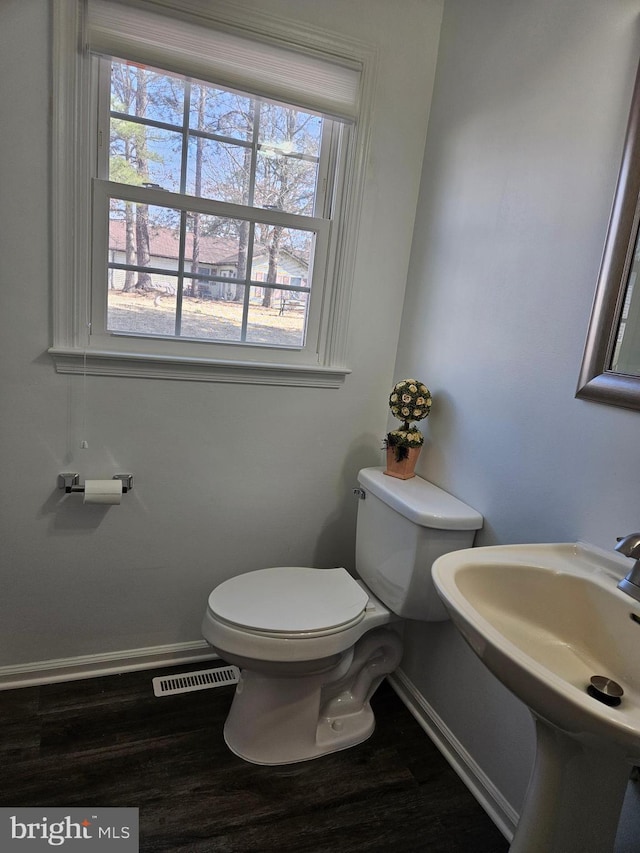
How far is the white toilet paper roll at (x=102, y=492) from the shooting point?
165 cm

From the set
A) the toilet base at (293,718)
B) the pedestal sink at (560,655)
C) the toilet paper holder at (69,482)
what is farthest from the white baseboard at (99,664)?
the pedestal sink at (560,655)

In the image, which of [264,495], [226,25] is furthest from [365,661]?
[226,25]

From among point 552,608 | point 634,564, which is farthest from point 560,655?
point 634,564

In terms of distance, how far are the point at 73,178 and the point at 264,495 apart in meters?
1.15

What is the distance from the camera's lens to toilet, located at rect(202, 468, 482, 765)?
146cm

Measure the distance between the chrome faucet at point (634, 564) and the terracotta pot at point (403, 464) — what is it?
831 millimetres

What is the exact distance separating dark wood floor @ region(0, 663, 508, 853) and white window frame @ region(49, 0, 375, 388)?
41.8 inches

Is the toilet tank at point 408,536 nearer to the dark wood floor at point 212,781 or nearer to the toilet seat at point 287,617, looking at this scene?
the toilet seat at point 287,617

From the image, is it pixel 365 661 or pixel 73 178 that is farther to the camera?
pixel 365 661

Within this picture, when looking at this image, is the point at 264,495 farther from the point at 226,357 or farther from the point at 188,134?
the point at 188,134

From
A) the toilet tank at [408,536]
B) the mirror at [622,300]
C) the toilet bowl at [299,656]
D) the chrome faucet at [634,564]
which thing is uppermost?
the mirror at [622,300]

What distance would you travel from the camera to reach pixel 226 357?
5.99 feet

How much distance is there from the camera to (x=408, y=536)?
158 centimetres

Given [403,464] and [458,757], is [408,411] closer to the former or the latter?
[403,464]
